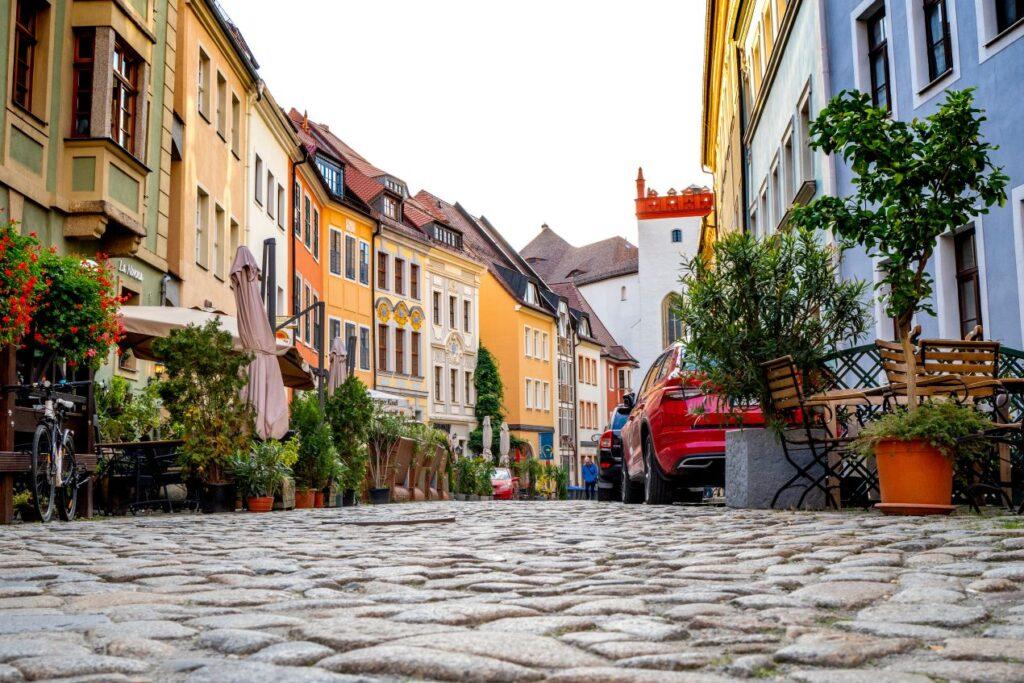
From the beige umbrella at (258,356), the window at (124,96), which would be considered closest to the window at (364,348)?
the window at (124,96)

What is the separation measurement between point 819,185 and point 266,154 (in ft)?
56.6

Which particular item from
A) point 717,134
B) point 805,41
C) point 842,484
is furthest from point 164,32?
point 717,134

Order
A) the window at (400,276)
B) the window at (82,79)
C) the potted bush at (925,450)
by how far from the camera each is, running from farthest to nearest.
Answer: the window at (400,276), the window at (82,79), the potted bush at (925,450)

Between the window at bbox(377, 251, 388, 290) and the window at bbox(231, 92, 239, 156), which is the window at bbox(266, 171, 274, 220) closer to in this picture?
the window at bbox(231, 92, 239, 156)

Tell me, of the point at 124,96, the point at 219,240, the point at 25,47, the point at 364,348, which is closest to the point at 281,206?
the point at 219,240

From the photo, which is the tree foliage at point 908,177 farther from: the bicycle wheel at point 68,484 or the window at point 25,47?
the window at point 25,47

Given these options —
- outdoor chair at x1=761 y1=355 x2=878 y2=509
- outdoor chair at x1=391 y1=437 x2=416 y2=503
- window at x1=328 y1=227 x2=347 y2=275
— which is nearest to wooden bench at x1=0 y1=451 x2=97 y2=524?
outdoor chair at x1=761 y1=355 x2=878 y2=509

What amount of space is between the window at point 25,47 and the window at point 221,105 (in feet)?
37.8

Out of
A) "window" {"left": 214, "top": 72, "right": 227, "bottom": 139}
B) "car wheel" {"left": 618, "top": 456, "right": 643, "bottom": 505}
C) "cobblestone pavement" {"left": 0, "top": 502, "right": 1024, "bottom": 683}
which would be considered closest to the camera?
"cobblestone pavement" {"left": 0, "top": 502, "right": 1024, "bottom": 683}

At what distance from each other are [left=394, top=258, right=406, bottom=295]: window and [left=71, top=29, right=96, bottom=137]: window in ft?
Result: 109

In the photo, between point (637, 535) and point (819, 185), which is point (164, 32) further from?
point (637, 535)

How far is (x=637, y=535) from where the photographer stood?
26.0 ft

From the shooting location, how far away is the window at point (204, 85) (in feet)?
83.7

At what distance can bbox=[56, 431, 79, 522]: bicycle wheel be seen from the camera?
37.1 feet
